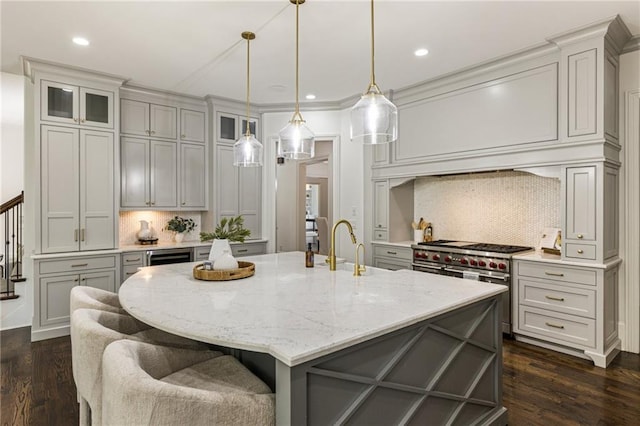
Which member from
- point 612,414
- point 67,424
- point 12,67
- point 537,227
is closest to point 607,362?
point 612,414

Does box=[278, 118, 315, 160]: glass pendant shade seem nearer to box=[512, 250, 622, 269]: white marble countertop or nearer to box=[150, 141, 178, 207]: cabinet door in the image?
box=[512, 250, 622, 269]: white marble countertop

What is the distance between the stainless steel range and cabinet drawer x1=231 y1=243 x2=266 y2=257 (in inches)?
88.0

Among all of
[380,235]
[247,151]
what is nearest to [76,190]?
[247,151]

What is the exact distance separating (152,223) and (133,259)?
82 cm

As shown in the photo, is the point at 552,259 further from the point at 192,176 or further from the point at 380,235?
the point at 192,176

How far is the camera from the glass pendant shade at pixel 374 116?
6.96 feet

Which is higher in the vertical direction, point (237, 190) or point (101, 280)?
point (237, 190)

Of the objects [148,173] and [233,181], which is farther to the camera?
[233,181]

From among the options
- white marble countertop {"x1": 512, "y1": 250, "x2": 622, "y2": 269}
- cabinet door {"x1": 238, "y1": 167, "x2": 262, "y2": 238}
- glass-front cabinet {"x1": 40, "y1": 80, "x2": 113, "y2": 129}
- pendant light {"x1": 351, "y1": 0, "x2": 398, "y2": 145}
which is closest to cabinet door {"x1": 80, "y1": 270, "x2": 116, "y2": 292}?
glass-front cabinet {"x1": 40, "y1": 80, "x2": 113, "y2": 129}

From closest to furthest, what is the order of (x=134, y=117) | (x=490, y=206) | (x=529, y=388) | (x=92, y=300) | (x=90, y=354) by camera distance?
(x=90, y=354)
(x=92, y=300)
(x=529, y=388)
(x=490, y=206)
(x=134, y=117)

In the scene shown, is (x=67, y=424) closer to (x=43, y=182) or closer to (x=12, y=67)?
(x=43, y=182)

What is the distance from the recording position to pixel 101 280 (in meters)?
4.06

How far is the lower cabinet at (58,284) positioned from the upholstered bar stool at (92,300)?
2.00 meters

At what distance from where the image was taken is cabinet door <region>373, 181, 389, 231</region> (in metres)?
4.75
